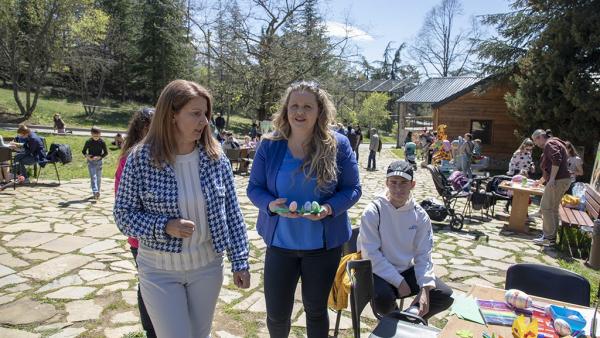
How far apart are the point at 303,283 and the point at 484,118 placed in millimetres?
21692

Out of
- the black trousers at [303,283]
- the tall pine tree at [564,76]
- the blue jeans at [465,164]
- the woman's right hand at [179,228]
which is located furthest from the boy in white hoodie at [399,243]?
the tall pine tree at [564,76]

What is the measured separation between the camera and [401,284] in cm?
315

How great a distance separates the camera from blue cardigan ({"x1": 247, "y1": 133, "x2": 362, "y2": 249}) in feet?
8.59

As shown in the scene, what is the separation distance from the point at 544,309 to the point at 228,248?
1862 mm

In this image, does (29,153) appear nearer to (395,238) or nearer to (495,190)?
(395,238)

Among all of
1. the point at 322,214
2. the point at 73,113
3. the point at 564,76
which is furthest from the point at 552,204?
the point at 73,113

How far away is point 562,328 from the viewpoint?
2178 millimetres

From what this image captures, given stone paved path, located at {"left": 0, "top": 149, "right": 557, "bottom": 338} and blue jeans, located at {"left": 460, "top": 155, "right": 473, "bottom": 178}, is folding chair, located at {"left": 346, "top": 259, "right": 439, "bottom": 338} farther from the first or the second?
blue jeans, located at {"left": 460, "top": 155, "right": 473, "bottom": 178}

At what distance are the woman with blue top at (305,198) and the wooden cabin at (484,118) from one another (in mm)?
19753

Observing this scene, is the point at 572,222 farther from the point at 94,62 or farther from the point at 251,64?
the point at 94,62

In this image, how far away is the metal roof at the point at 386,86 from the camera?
55875mm

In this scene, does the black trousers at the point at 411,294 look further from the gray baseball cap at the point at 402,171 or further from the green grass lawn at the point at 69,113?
the green grass lawn at the point at 69,113

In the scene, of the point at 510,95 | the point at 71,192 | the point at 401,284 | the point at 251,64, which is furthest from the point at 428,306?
the point at 251,64

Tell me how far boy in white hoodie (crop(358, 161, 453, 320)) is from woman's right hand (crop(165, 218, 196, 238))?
158 centimetres
